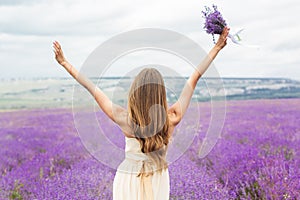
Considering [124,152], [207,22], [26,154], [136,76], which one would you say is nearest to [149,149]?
[124,152]

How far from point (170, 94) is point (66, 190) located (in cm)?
131

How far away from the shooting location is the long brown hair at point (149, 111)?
225 centimetres

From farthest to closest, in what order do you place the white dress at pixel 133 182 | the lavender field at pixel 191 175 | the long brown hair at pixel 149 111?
the lavender field at pixel 191 175, the white dress at pixel 133 182, the long brown hair at pixel 149 111

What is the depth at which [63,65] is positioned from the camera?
7.98 ft

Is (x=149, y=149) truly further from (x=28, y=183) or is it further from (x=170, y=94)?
(x=28, y=183)

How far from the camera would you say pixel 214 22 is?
2.44 meters

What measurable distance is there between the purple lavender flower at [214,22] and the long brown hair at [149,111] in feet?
1.39

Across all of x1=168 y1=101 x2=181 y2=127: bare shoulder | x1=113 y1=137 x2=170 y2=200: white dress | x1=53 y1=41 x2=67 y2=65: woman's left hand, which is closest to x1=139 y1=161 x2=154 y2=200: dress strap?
x1=113 y1=137 x2=170 y2=200: white dress

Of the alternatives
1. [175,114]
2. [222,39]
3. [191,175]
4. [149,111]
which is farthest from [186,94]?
[191,175]

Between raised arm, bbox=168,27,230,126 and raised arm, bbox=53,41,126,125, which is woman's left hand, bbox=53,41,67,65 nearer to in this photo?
raised arm, bbox=53,41,126,125

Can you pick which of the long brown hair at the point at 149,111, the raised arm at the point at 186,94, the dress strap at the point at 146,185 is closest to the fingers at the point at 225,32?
the raised arm at the point at 186,94

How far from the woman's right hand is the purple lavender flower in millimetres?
22

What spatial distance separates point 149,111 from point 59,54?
1.92 feet

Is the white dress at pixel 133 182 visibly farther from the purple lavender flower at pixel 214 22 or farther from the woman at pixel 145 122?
the purple lavender flower at pixel 214 22
